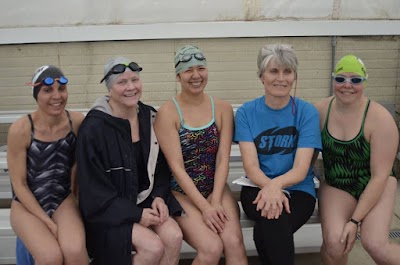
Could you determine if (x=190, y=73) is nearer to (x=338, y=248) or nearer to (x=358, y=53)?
(x=338, y=248)

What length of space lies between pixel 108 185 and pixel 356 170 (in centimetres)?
155

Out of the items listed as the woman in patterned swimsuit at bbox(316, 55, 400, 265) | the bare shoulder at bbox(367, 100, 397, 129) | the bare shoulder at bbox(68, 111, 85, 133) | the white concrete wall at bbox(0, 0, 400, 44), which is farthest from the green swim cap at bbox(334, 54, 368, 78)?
the white concrete wall at bbox(0, 0, 400, 44)

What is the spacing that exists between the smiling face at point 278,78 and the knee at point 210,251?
3.26ft

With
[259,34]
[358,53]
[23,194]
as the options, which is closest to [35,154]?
[23,194]

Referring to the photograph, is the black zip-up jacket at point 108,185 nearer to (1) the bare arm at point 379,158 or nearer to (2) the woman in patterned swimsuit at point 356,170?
(2) the woman in patterned swimsuit at point 356,170

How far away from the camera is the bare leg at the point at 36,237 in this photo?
2.33 meters

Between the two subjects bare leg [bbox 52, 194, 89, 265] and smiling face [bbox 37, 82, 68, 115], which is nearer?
bare leg [bbox 52, 194, 89, 265]

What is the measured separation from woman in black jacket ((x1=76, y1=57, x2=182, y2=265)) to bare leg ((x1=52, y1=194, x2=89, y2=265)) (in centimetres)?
8

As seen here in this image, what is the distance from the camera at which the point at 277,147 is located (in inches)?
108

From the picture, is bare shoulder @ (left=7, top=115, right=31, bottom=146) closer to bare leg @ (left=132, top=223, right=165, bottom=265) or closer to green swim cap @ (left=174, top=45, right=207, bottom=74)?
bare leg @ (left=132, top=223, right=165, bottom=265)

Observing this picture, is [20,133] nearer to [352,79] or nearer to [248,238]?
[248,238]

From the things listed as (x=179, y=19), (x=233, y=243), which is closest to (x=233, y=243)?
(x=233, y=243)

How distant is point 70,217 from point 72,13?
3.00 meters

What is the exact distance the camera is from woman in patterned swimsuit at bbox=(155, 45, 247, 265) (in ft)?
8.48
